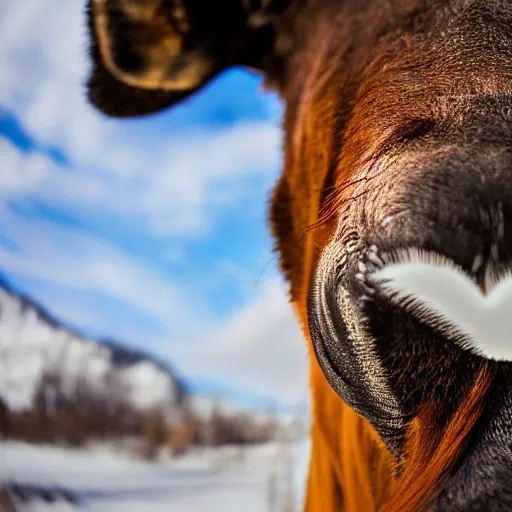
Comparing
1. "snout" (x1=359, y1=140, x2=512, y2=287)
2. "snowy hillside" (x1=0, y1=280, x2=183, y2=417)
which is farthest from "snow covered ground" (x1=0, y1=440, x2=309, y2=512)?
"snout" (x1=359, y1=140, x2=512, y2=287)

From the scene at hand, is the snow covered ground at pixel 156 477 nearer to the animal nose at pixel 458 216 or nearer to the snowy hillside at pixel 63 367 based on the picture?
the snowy hillside at pixel 63 367

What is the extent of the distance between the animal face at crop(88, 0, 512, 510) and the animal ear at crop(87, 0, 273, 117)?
0.45 ft

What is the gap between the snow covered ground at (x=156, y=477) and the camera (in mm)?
693

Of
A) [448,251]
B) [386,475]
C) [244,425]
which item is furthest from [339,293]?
[244,425]

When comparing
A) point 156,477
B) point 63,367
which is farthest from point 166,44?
point 156,477

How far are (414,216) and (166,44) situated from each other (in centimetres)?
43

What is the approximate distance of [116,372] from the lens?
0.71 m

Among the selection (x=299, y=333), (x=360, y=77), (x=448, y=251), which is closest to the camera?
(x=448, y=251)

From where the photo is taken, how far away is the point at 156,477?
0.69m

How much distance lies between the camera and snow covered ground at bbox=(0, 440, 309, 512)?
693mm

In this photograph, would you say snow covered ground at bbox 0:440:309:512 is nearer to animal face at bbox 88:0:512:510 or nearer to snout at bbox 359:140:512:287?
animal face at bbox 88:0:512:510

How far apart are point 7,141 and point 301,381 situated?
475mm

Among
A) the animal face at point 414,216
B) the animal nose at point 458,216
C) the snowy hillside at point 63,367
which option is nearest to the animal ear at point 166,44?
the animal face at point 414,216

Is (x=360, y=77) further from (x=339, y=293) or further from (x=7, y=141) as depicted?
(x=7, y=141)
